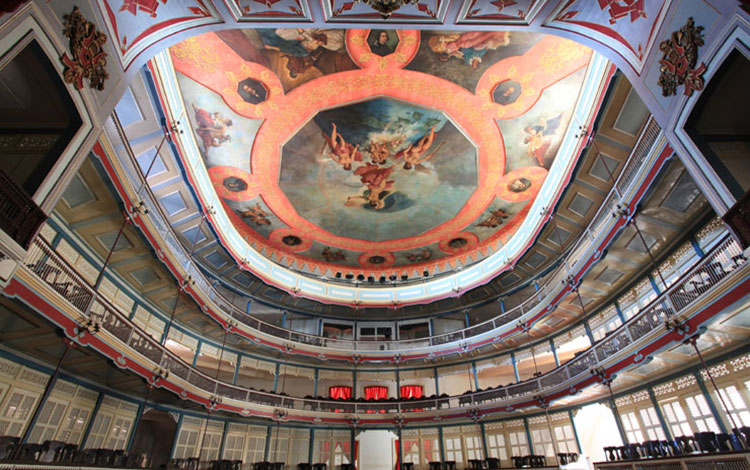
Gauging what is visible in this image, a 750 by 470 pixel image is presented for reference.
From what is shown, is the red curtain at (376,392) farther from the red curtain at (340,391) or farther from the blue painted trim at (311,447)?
the blue painted trim at (311,447)

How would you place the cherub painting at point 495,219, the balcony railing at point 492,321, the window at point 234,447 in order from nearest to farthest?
1. the balcony railing at point 492,321
2. the window at point 234,447
3. the cherub painting at point 495,219

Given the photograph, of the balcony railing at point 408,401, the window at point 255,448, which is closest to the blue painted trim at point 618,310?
the balcony railing at point 408,401

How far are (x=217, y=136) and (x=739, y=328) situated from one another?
2048 centimetres

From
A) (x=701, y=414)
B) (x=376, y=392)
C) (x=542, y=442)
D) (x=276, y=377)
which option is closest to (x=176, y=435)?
(x=276, y=377)

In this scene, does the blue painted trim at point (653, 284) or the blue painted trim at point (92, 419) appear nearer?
the blue painted trim at point (92, 419)

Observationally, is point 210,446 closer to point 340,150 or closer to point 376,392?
point 376,392

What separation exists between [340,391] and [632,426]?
16.8 metres

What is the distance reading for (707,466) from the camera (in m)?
8.70

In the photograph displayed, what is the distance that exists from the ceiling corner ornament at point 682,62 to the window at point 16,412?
1841 centimetres

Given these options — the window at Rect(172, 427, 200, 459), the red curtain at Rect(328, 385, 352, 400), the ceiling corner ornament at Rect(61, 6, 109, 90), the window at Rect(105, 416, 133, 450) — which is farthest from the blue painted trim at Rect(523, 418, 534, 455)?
the ceiling corner ornament at Rect(61, 6, 109, 90)

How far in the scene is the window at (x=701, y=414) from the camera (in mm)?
12461

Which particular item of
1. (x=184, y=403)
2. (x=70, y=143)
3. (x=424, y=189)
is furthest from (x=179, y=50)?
(x=184, y=403)

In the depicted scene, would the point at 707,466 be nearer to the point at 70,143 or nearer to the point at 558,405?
the point at 558,405

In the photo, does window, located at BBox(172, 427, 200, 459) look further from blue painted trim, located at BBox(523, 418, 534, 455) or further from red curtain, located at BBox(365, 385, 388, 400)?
blue painted trim, located at BBox(523, 418, 534, 455)
